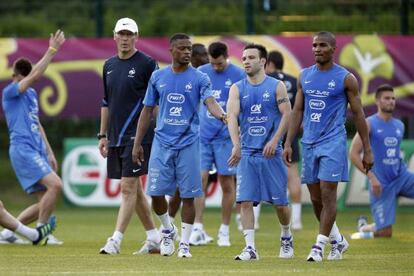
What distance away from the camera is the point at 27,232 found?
578 inches

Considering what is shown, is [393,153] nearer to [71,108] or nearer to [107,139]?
[107,139]

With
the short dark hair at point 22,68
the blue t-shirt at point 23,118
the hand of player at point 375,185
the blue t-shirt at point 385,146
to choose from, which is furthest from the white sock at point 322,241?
the short dark hair at point 22,68

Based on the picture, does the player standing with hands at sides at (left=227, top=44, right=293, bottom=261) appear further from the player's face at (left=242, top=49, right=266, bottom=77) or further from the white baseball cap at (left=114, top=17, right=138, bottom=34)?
the white baseball cap at (left=114, top=17, right=138, bottom=34)

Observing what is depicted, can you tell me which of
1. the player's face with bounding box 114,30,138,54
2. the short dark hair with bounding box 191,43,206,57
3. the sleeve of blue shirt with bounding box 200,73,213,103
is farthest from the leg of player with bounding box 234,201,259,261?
the short dark hair with bounding box 191,43,206,57

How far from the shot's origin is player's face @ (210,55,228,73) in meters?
15.7

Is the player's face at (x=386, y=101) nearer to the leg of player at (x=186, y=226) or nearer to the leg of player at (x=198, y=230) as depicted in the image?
the leg of player at (x=198, y=230)

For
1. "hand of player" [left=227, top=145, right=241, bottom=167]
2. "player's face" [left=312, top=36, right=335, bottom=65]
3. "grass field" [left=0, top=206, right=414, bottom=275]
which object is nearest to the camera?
"grass field" [left=0, top=206, right=414, bottom=275]

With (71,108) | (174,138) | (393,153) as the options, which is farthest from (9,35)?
(174,138)

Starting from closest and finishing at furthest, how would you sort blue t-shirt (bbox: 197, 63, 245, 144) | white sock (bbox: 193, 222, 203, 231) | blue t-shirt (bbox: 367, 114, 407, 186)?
white sock (bbox: 193, 222, 203, 231), blue t-shirt (bbox: 197, 63, 245, 144), blue t-shirt (bbox: 367, 114, 407, 186)

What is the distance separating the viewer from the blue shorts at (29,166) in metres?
15.8

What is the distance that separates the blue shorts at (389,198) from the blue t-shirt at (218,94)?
8.32ft

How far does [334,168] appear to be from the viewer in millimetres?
12555

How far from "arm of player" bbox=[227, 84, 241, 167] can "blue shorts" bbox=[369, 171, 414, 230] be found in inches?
184

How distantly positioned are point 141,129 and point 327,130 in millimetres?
1980
